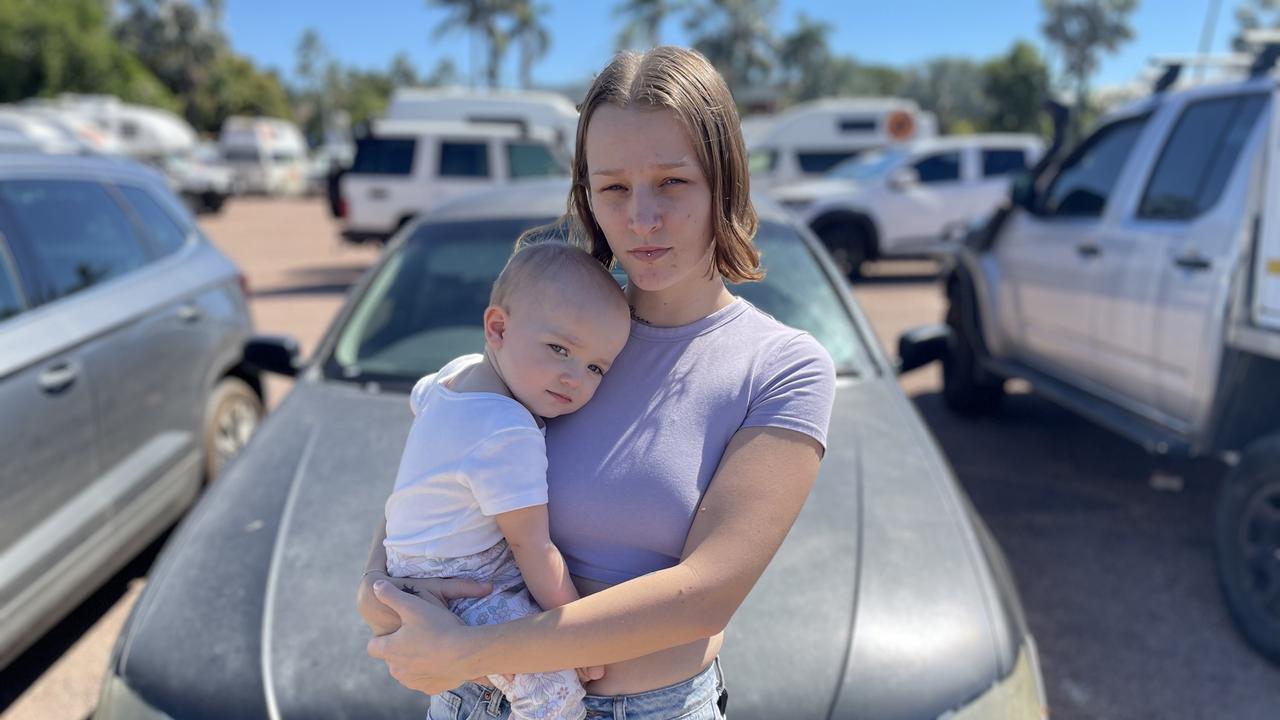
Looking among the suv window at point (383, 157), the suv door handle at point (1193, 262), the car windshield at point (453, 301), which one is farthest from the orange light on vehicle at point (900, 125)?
the car windshield at point (453, 301)

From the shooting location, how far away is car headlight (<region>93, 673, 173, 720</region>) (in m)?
1.73

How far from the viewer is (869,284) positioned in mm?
12648

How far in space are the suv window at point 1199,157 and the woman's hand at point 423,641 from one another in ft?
12.0

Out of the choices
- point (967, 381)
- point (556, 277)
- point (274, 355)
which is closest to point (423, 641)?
point (556, 277)

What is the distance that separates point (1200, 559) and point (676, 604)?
3.75 m

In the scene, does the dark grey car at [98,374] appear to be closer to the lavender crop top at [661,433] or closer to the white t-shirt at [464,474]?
the white t-shirt at [464,474]

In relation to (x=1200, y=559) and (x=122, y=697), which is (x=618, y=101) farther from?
(x=1200, y=559)

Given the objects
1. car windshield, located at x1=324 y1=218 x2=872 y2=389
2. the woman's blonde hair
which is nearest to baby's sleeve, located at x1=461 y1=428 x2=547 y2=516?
the woman's blonde hair

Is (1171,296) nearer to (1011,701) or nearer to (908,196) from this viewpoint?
(1011,701)

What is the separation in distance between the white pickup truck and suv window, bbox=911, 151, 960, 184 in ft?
23.2

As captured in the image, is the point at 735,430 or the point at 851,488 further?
the point at 851,488

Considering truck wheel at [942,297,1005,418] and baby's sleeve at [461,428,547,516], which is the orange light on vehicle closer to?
truck wheel at [942,297,1005,418]

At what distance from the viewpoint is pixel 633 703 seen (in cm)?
121

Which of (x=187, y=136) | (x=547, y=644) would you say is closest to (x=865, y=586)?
(x=547, y=644)
